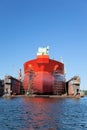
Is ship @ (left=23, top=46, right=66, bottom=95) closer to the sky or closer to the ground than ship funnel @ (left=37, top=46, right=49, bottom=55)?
closer to the ground

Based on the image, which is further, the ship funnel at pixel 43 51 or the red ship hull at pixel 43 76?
the ship funnel at pixel 43 51

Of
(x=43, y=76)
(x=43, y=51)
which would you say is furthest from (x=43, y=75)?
(x=43, y=51)

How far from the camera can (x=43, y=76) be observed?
13525 cm

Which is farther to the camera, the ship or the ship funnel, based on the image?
the ship funnel

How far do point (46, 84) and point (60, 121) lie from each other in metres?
88.2

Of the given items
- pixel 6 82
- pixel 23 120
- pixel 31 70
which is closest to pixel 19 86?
pixel 6 82

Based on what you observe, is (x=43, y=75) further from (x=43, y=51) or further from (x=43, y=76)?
(x=43, y=51)

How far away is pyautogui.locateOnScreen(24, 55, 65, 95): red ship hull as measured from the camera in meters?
136

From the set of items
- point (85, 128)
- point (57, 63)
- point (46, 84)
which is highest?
point (57, 63)

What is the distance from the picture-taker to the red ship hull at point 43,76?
445 feet

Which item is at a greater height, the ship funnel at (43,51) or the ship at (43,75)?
the ship funnel at (43,51)

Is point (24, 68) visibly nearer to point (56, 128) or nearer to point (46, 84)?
point (46, 84)

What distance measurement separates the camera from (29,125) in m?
43.1

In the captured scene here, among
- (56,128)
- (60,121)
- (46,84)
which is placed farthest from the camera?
(46,84)
